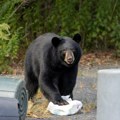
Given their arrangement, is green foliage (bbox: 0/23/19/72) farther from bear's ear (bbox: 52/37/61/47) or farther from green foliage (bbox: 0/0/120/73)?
bear's ear (bbox: 52/37/61/47)

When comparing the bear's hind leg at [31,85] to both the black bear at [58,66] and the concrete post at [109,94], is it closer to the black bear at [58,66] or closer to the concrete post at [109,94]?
the black bear at [58,66]

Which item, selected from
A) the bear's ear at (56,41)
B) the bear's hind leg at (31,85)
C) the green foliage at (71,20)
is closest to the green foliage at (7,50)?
the green foliage at (71,20)

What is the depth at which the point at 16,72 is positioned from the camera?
1153 centimetres

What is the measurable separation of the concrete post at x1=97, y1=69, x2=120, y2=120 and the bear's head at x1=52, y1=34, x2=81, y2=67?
156 inches

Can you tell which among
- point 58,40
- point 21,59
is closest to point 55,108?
point 58,40

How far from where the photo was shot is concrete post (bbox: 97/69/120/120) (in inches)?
117

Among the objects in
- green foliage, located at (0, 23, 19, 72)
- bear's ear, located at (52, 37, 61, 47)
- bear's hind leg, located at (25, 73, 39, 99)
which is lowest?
bear's hind leg, located at (25, 73, 39, 99)

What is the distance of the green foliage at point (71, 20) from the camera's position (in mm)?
13172

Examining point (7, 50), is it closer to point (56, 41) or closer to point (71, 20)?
point (71, 20)

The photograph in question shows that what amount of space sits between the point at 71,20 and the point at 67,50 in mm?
6322

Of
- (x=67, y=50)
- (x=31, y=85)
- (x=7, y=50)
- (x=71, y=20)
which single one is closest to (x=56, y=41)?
(x=67, y=50)

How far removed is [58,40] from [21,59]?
5820mm

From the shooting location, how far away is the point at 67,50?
704 cm

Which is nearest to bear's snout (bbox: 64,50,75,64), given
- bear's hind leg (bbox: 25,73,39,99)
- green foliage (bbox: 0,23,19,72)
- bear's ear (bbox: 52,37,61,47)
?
bear's ear (bbox: 52,37,61,47)
